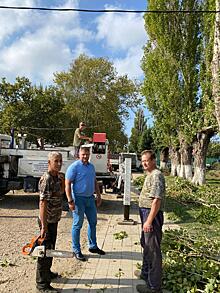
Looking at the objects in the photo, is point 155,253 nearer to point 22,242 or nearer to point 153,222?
point 153,222

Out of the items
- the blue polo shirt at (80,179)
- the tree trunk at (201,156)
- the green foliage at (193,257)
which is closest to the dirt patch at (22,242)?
the blue polo shirt at (80,179)

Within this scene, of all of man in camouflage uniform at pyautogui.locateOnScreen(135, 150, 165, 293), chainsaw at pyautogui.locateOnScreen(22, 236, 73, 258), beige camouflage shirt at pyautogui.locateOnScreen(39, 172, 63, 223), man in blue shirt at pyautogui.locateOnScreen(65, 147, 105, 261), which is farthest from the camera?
man in blue shirt at pyautogui.locateOnScreen(65, 147, 105, 261)

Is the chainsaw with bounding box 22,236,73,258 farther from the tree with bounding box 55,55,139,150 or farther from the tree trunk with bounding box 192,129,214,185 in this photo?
the tree with bounding box 55,55,139,150

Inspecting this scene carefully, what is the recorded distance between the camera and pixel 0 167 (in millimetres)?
11422

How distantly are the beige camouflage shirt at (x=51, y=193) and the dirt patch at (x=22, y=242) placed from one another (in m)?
0.99

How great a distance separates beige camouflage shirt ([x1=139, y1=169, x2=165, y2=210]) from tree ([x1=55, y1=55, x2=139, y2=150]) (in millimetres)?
34333

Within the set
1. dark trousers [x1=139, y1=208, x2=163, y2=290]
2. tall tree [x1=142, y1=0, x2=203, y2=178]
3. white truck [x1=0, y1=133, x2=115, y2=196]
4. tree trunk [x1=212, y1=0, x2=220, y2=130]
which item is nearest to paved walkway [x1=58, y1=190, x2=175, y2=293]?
dark trousers [x1=139, y1=208, x2=163, y2=290]

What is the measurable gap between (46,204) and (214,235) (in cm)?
467

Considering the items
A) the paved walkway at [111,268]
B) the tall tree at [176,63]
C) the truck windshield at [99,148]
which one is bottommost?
the paved walkway at [111,268]

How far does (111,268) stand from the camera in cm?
546

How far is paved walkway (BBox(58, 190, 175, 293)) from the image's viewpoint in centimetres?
470

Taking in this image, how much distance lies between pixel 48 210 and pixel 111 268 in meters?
1.60

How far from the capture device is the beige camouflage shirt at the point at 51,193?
179 inches

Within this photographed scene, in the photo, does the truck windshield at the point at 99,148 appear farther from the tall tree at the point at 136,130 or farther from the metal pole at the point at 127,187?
the tall tree at the point at 136,130
